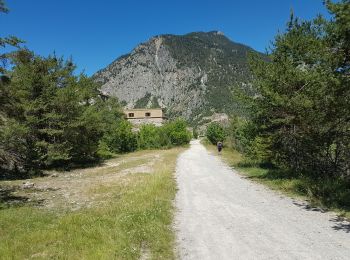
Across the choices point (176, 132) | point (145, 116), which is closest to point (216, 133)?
point (176, 132)

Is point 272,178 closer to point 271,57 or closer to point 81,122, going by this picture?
point 271,57

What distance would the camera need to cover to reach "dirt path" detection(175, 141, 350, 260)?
804cm

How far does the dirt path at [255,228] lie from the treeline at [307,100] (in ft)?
13.5

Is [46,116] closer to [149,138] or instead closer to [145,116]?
[149,138]

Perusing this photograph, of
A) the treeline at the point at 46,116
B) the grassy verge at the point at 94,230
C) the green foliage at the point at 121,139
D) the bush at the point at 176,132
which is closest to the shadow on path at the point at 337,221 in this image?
the grassy verge at the point at 94,230

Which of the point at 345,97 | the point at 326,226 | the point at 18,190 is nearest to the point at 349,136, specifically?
the point at 345,97

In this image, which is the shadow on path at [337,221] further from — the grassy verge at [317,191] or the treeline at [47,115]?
the treeline at [47,115]

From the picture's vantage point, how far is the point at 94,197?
16625 millimetres

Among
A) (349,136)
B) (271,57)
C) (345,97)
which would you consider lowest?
(349,136)

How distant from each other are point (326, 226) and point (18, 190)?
16.4 m

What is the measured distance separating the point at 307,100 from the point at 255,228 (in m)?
8.84

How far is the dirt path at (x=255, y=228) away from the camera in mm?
8039

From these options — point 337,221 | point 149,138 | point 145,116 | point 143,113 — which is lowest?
point 337,221

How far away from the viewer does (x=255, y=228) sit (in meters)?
10.1
